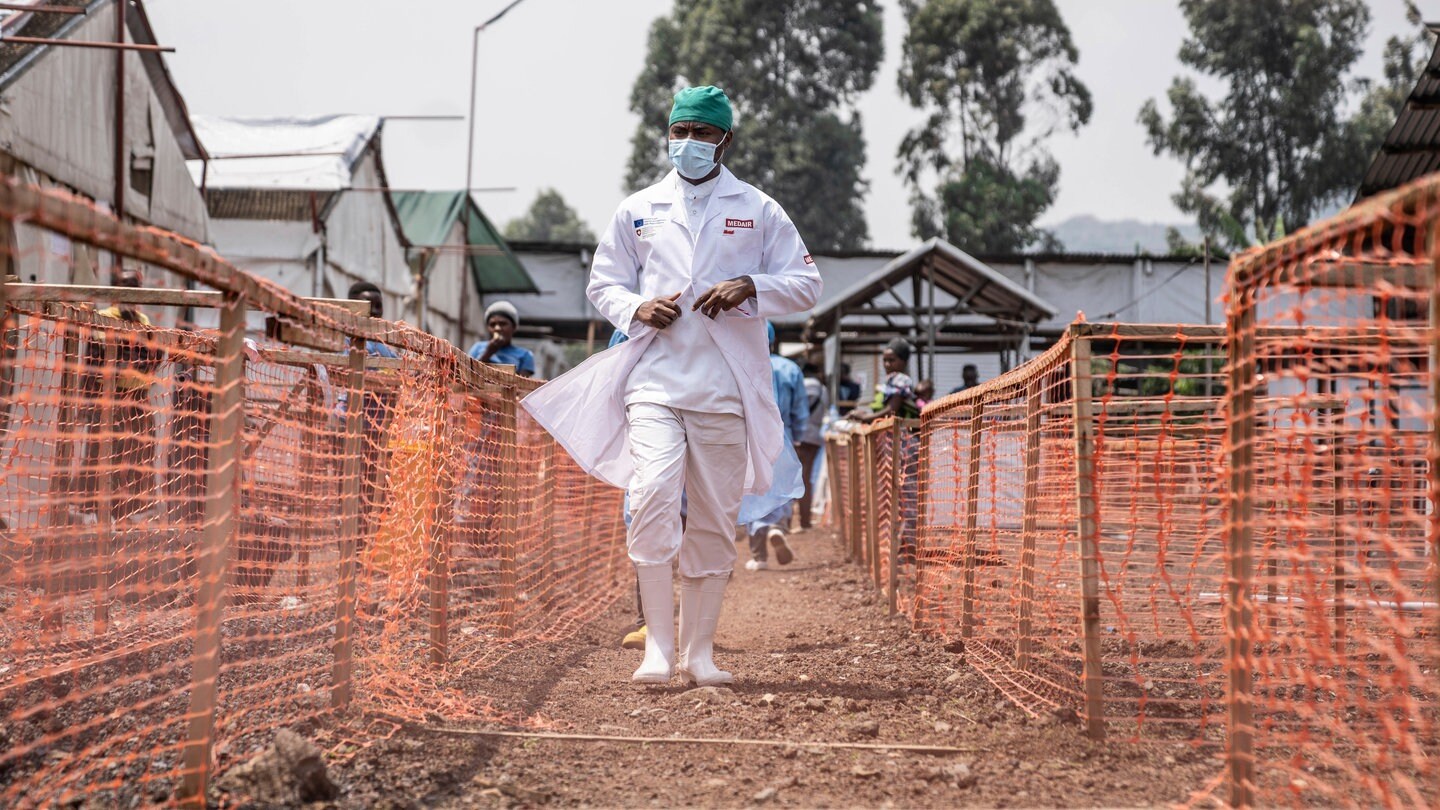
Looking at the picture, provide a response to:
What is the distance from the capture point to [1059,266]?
2567cm

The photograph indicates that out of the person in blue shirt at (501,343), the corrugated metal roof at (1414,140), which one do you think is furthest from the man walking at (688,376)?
the corrugated metal roof at (1414,140)

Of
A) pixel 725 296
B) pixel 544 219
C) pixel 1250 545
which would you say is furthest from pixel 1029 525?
pixel 544 219

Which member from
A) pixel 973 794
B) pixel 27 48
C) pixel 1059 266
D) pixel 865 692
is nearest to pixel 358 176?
pixel 27 48

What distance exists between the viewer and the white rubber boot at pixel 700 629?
14.7 feet

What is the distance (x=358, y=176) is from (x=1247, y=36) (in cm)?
2832

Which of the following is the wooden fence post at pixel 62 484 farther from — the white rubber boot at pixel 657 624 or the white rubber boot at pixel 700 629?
the white rubber boot at pixel 700 629

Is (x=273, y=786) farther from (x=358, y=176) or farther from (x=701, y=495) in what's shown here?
(x=358, y=176)

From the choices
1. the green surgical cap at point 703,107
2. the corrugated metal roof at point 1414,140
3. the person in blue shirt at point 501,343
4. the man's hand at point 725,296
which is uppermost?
the corrugated metal roof at point 1414,140

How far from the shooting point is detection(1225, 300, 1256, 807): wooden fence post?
278 centimetres

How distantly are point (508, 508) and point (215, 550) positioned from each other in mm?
2958

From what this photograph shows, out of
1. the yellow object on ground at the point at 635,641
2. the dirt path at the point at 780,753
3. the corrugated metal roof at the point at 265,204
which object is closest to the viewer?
the dirt path at the point at 780,753

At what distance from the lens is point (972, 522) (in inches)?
207

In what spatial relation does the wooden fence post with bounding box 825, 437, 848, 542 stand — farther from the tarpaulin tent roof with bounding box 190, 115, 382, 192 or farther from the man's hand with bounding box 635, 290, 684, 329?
the tarpaulin tent roof with bounding box 190, 115, 382, 192

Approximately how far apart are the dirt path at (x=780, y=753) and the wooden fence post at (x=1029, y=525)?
0.72 feet
